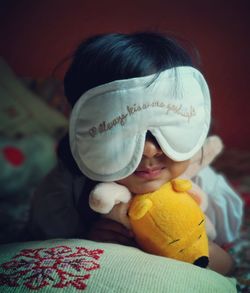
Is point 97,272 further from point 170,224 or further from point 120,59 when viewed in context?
point 120,59

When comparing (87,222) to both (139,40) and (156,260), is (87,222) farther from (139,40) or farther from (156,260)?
(139,40)

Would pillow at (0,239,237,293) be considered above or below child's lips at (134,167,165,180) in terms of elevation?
below

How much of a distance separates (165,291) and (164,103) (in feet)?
0.94

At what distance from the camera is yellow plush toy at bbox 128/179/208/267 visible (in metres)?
0.70

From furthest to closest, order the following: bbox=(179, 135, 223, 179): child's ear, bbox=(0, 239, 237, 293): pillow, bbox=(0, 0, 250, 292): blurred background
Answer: bbox=(0, 0, 250, 292): blurred background → bbox=(179, 135, 223, 179): child's ear → bbox=(0, 239, 237, 293): pillow

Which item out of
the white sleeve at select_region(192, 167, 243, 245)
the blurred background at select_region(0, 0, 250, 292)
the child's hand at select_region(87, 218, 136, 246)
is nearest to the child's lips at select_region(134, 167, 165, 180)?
the child's hand at select_region(87, 218, 136, 246)

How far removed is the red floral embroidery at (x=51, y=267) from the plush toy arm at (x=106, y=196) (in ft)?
0.23

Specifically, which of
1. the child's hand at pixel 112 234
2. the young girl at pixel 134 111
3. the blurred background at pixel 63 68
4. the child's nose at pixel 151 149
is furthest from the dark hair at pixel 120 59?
the blurred background at pixel 63 68

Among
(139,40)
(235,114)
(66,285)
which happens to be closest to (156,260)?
(66,285)

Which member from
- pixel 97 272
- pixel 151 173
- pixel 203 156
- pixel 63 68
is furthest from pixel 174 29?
pixel 97 272

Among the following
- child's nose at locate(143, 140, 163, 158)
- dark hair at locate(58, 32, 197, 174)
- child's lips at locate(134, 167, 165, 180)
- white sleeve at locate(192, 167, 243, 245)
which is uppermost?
dark hair at locate(58, 32, 197, 174)

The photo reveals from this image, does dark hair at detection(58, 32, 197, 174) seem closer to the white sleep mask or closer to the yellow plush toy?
the white sleep mask

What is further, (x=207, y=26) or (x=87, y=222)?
(x=207, y=26)

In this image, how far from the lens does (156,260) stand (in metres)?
0.66
